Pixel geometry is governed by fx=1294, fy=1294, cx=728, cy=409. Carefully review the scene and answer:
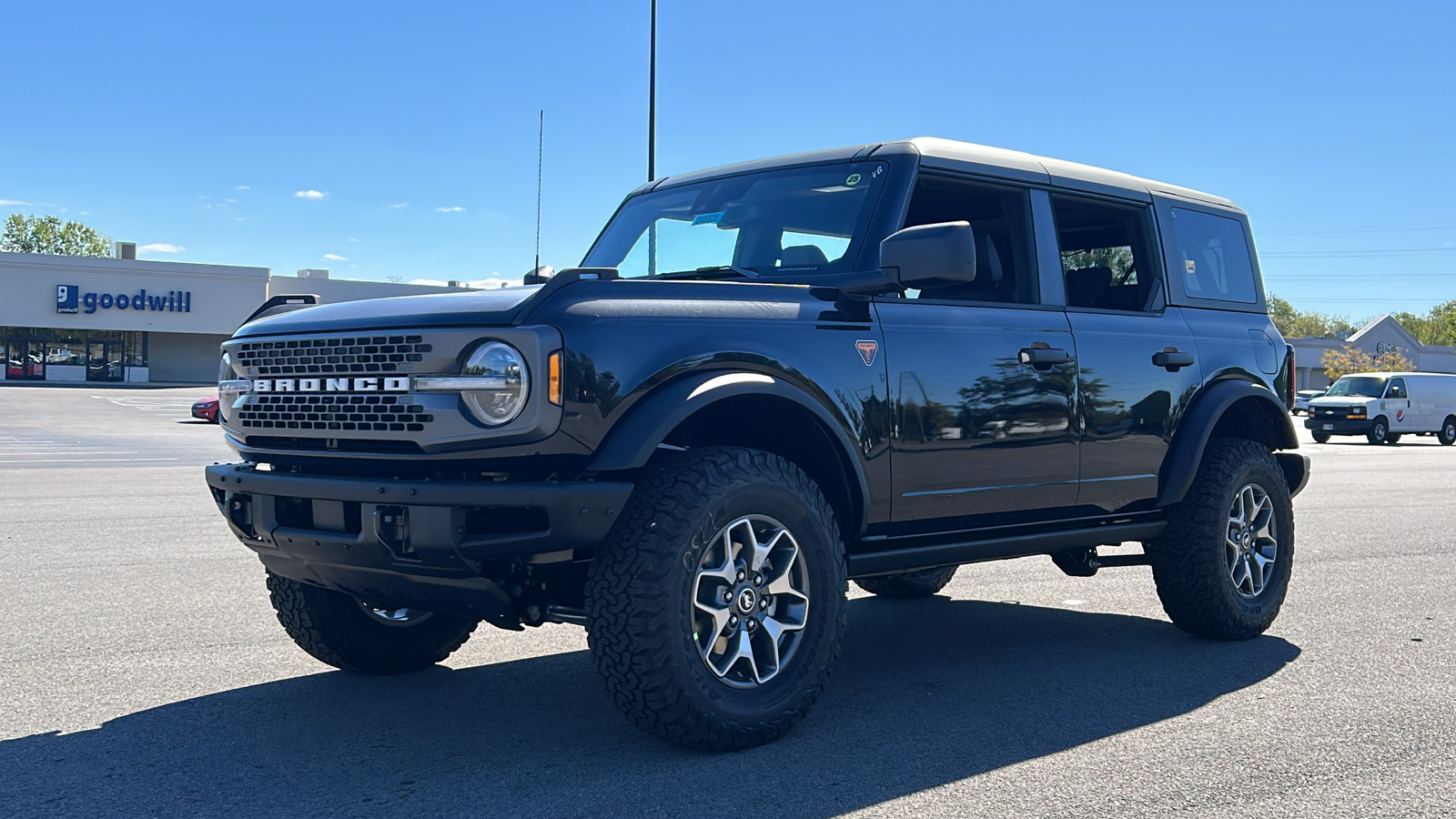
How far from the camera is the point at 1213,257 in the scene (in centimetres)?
653

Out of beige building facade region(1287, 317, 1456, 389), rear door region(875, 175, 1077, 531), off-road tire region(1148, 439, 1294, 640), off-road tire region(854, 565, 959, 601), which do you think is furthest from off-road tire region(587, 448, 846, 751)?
beige building facade region(1287, 317, 1456, 389)

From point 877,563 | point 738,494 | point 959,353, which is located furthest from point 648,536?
point 959,353

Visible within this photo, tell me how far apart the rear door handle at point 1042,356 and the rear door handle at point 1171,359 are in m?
0.73

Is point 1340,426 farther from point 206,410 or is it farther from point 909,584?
point 909,584

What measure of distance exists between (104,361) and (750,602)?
63.7 m

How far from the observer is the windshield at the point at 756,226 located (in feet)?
16.2

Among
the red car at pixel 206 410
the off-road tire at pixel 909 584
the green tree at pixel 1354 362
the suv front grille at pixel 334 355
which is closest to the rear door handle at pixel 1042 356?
the off-road tire at pixel 909 584

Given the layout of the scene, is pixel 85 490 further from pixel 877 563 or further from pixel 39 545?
pixel 877 563

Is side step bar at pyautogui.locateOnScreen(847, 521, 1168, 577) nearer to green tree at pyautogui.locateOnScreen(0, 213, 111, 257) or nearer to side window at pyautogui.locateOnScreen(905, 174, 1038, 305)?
side window at pyautogui.locateOnScreen(905, 174, 1038, 305)

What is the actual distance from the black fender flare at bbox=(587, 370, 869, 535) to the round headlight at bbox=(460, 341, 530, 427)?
0.30 meters

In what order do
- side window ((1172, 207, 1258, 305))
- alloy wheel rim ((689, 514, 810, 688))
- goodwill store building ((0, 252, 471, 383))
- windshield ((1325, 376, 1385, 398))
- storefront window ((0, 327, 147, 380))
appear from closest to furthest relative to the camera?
alloy wheel rim ((689, 514, 810, 688)), side window ((1172, 207, 1258, 305)), windshield ((1325, 376, 1385, 398)), goodwill store building ((0, 252, 471, 383)), storefront window ((0, 327, 147, 380))

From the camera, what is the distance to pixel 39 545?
887cm

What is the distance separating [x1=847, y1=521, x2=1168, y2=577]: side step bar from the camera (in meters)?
4.70

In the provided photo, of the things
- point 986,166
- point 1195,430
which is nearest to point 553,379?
point 986,166
